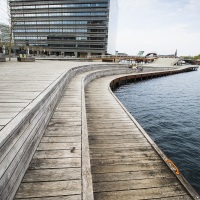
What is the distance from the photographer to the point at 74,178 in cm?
326

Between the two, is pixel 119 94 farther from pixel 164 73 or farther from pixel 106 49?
pixel 106 49

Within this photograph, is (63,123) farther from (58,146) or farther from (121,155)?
(121,155)

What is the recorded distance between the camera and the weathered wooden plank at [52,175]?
10.7 ft

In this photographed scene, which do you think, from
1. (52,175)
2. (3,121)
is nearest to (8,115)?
(3,121)

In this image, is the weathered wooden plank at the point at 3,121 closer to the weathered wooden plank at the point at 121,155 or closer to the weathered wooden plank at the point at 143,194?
the weathered wooden plank at the point at 143,194

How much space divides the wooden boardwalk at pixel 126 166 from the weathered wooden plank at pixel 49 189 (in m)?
0.87

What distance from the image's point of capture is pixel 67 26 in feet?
340

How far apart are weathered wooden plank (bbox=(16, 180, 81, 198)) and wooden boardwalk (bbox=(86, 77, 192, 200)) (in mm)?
867

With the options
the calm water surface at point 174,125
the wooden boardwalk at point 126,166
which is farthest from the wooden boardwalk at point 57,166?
the calm water surface at point 174,125

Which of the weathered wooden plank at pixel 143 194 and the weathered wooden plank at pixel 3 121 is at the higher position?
the weathered wooden plank at pixel 3 121

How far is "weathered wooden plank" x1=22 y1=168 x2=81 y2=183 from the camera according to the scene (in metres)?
3.26

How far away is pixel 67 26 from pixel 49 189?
111847mm

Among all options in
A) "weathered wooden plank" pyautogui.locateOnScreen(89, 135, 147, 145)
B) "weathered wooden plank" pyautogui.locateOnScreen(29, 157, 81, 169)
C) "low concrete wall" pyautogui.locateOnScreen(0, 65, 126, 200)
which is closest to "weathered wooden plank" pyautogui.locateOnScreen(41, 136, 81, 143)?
"low concrete wall" pyautogui.locateOnScreen(0, 65, 126, 200)

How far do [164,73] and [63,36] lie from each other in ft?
269
